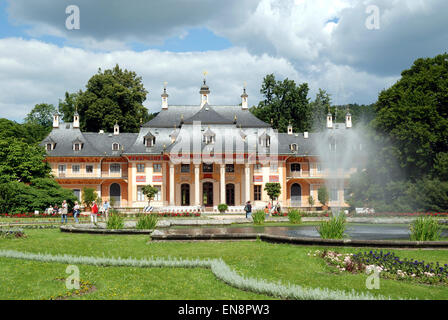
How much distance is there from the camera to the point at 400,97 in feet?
121

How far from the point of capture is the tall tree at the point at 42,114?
77.7 m

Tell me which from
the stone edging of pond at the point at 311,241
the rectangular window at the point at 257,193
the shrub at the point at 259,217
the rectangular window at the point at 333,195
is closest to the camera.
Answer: the stone edging of pond at the point at 311,241

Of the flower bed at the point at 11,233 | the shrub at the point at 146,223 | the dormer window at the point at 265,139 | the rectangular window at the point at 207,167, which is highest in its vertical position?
the dormer window at the point at 265,139

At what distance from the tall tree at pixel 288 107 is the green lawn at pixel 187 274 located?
51563 millimetres

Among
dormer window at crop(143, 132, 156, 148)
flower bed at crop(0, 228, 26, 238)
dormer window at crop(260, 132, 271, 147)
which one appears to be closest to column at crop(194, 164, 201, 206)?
dormer window at crop(143, 132, 156, 148)

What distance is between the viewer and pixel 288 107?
66.0m

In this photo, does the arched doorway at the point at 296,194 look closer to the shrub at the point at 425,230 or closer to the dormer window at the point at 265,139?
the dormer window at the point at 265,139

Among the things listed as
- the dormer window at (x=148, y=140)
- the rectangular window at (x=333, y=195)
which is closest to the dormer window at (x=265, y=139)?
the rectangular window at (x=333, y=195)

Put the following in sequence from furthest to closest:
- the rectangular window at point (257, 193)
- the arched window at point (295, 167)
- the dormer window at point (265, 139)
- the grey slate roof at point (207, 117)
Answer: the arched window at point (295, 167)
the dormer window at point (265, 139)
the grey slate roof at point (207, 117)
the rectangular window at point (257, 193)

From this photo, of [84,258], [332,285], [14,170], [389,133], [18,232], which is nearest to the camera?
[332,285]

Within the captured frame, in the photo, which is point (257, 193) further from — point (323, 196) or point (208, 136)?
point (208, 136)

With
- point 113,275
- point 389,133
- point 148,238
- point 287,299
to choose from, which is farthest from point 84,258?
point 389,133
